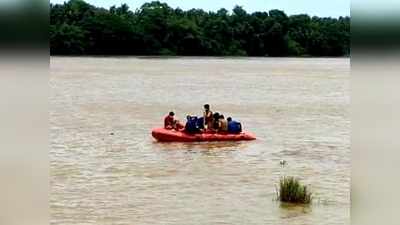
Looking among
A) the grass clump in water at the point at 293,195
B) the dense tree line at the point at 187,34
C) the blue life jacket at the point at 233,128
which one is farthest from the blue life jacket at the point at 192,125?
the dense tree line at the point at 187,34

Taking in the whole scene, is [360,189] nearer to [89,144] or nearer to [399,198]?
[399,198]

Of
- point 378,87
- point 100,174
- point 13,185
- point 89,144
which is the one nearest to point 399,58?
point 378,87

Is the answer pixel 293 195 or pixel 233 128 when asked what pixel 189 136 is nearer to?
pixel 233 128

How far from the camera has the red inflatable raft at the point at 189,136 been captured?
604 centimetres

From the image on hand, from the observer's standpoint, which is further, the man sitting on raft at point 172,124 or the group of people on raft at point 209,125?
the man sitting on raft at point 172,124

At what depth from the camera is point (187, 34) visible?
532 inches

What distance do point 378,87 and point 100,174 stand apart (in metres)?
4.36

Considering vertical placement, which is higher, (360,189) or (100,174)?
(360,189)

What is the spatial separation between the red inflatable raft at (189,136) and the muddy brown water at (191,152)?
66 millimetres

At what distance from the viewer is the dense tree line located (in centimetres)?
1130

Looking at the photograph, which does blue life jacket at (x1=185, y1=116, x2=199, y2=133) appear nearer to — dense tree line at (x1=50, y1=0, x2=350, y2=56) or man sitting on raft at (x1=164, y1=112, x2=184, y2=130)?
man sitting on raft at (x1=164, y1=112, x2=184, y2=130)

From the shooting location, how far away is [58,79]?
40.7 feet

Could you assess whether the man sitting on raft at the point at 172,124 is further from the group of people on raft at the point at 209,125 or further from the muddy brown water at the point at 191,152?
the muddy brown water at the point at 191,152

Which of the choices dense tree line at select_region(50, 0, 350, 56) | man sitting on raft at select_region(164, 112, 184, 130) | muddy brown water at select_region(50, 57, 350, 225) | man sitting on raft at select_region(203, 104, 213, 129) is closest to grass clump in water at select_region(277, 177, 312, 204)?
muddy brown water at select_region(50, 57, 350, 225)
